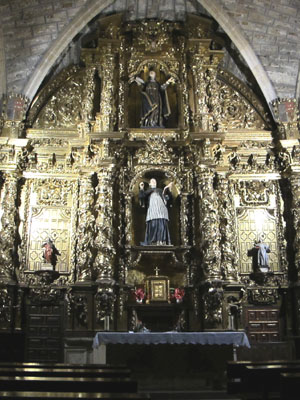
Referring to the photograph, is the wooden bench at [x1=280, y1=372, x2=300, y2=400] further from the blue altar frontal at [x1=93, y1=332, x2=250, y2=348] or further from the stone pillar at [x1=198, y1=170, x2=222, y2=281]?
the stone pillar at [x1=198, y1=170, x2=222, y2=281]

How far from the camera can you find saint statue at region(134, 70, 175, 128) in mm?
13734

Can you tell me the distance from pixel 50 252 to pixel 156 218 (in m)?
2.75

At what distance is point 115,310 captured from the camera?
38.8ft

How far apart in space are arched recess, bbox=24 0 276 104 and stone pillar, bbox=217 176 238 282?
3059 millimetres

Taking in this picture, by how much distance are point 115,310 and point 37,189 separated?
149 inches

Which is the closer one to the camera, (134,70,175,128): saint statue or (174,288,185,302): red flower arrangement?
(174,288,185,302): red flower arrangement

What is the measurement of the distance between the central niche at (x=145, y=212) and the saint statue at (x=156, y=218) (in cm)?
35

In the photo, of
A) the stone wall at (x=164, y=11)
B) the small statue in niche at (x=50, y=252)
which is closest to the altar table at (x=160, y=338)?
the small statue in niche at (x=50, y=252)

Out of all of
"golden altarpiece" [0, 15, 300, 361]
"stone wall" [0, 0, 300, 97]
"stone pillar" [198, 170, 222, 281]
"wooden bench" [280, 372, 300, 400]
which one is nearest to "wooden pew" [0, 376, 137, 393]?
"wooden bench" [280, 372, 300, 400]

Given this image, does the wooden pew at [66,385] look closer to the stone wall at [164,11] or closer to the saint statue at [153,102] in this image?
the saint statue at [153,102]

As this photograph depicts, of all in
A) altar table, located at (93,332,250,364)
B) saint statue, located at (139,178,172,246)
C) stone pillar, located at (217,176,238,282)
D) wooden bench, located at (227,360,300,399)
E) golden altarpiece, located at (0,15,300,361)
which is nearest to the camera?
wooden bench, located at (227,360,300,399)

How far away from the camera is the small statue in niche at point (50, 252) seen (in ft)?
39.3

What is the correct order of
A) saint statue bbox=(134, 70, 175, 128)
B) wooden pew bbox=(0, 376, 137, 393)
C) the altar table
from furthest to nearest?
saint statue bbox=(134, 70, 175, 128) → the altar table → wooden pew bbox=(0, 376, 137, 393)

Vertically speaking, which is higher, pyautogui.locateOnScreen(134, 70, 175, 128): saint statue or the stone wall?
the stone wall
